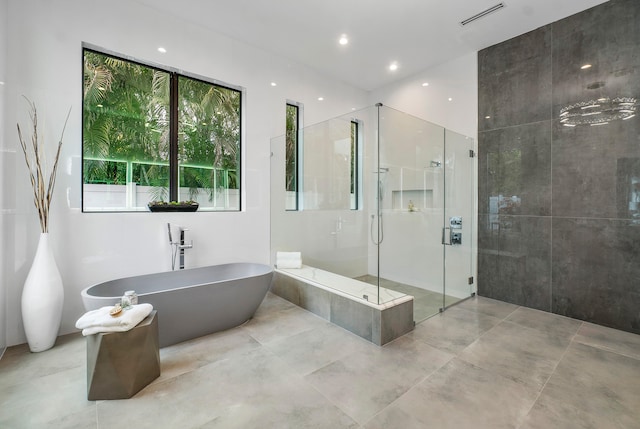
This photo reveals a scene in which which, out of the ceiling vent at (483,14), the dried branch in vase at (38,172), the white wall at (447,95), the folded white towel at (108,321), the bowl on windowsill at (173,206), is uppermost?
the ceiling vent at (483,14)

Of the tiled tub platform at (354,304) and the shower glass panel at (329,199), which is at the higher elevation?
the shower glass panel at (329,199)

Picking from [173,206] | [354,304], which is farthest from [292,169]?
A: [354,304]

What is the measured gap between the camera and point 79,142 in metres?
2.60

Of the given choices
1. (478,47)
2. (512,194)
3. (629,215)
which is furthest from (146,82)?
(629,215)

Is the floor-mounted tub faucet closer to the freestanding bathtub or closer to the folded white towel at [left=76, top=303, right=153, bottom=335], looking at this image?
the freestanding bathtub

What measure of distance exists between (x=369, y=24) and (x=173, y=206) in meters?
2.83

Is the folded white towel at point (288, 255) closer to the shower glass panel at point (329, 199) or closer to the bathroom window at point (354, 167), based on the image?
the shower glass panel at point (329, 199)

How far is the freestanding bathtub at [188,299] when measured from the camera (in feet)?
7.36

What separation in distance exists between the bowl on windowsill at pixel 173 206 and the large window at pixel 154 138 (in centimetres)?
16

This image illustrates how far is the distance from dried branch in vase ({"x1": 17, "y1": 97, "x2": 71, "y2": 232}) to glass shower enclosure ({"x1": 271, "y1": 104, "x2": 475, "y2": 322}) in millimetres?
2129

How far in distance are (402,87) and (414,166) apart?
1.70 metres

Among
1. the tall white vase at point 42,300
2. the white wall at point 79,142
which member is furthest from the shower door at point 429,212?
the tall white vase at point 42,300

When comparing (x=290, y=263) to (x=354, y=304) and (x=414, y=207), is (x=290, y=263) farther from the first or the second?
(x=414, y=207)

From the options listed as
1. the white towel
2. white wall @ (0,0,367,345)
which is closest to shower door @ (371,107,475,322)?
the white towel
